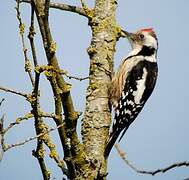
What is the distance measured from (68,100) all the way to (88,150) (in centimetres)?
72

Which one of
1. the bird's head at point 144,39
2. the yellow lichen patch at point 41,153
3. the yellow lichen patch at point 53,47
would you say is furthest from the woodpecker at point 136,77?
the yellow lichen patch at point 53,47

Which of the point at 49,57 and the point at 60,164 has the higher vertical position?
the point at 49,57

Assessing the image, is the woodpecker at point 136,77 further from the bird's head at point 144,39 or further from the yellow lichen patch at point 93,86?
the yellow lichen patch at point 93,86

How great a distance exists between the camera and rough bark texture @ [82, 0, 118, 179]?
142 inches

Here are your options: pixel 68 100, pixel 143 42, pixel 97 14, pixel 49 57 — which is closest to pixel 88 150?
pixel 68 100

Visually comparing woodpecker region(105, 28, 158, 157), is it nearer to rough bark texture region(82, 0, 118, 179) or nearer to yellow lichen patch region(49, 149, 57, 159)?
rough bark texture region(82, 0, 118, 179)

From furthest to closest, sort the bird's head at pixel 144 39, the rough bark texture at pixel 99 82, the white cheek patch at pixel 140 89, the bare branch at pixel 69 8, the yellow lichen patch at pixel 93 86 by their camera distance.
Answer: the bird's head at pixel 144 39, the white cheek patch at pixel 140 89, the bare branch at pixel 69 8, the yellow lichen patch at pixel 93 86, the rough bark texture at pixel 99 82

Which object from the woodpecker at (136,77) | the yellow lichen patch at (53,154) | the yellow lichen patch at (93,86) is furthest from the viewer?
the woodpecker at (136,77)

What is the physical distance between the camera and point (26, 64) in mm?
3008

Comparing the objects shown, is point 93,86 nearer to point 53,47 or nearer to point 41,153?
point 41,153

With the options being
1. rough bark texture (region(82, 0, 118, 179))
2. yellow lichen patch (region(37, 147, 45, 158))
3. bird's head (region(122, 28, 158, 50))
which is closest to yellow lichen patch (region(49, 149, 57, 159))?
yellow lichen patch (region(37, 147, 45, 158))

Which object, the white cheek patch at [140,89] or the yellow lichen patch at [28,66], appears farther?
the white cheek patch at [140,89]

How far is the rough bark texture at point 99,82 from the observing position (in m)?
3.60

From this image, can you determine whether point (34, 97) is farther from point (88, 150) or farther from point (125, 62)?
point (125, 62)
